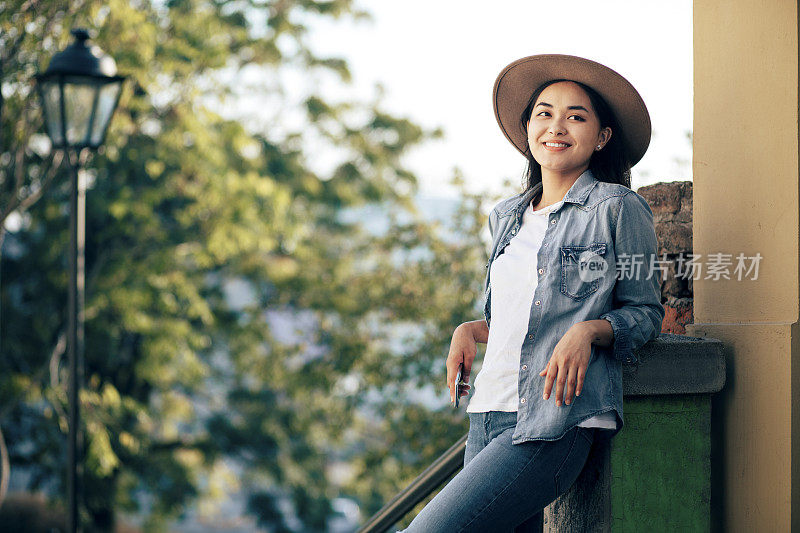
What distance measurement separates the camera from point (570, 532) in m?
2.29

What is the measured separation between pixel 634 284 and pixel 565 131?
45cm

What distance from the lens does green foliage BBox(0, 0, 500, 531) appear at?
8.76m

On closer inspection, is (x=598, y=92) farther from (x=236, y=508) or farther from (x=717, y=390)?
(x=236, y=508)

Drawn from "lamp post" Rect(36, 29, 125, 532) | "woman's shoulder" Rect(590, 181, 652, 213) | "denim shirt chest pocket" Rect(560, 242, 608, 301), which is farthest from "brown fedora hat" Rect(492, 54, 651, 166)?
"lamp post" Rect(36, 29, 125, 532)

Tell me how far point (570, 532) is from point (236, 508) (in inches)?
1398

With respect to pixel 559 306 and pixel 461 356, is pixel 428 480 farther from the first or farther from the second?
pixel 559 306

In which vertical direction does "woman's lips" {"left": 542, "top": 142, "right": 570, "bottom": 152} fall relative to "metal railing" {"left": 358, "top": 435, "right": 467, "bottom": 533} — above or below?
above

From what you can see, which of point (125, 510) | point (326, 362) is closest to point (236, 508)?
point (125, 510)

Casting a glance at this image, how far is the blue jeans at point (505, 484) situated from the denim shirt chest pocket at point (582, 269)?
321mm

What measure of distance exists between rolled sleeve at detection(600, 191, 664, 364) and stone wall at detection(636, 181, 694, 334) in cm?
77

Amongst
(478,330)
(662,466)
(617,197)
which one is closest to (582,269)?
(617,197)

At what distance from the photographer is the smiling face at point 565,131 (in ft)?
7.11

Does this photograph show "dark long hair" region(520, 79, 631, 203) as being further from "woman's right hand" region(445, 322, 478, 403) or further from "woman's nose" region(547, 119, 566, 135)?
"woman's right hand" region(445, 322, 478, 403)

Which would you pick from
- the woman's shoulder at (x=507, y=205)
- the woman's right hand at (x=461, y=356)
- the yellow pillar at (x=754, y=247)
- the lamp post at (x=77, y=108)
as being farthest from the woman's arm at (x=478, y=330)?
the lamp post at (x=77, y=108)
